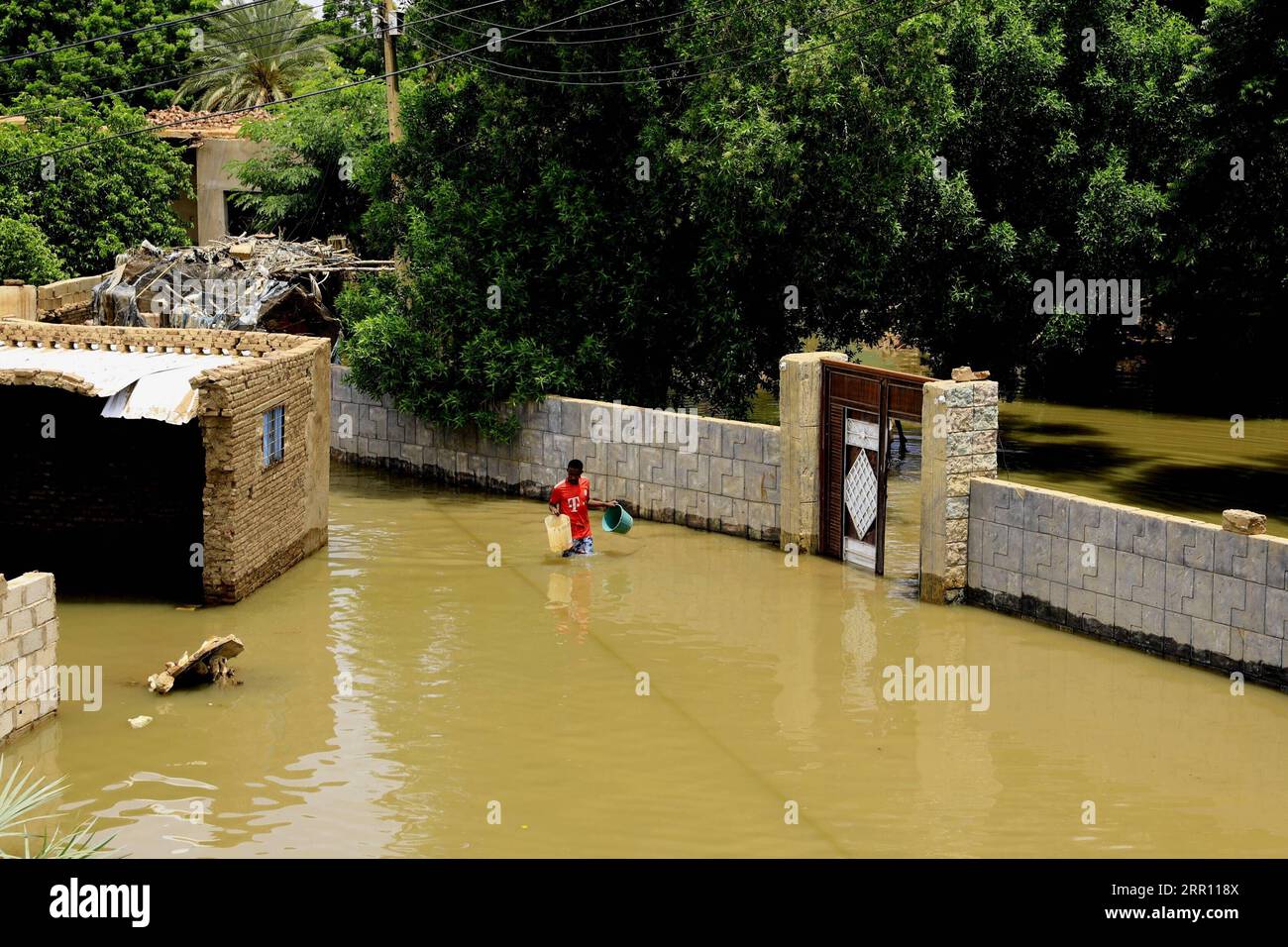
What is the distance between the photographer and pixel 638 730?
12789 mm

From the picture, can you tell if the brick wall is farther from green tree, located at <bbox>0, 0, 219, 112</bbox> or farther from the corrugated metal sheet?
green tree, located at <bbox>0, 0, 219, 112</bbox>

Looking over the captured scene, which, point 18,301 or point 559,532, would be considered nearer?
point 559,532

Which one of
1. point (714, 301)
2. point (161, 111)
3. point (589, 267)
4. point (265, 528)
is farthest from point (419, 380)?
point (161, 111)

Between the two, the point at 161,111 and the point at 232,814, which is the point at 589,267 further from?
the point at 161,111

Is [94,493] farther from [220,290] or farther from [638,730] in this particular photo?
[220,290]

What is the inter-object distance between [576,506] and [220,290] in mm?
12192

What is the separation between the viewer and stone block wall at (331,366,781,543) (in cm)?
1978

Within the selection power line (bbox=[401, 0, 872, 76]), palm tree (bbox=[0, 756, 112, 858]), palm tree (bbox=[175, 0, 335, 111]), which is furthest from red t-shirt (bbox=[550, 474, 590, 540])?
palm tree (bbox=[175, 0, 335, 111])

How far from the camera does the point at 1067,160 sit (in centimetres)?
2692

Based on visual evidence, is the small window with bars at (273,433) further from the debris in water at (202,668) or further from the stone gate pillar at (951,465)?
the stone gate pillar at (951,465)

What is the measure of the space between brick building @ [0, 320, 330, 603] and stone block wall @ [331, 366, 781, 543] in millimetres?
4162

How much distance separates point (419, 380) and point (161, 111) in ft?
85.2

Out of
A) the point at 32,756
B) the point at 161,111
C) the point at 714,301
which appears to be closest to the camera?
the point at 32,756

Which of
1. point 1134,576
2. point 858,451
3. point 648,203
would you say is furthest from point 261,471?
point 1134,576
